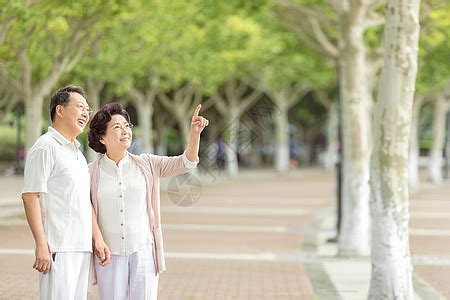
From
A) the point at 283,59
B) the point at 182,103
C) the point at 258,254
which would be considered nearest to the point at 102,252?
the point at 258,254

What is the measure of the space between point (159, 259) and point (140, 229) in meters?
0.23

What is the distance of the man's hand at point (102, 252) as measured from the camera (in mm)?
6100

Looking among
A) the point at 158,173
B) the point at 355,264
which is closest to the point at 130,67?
the point at 355,264

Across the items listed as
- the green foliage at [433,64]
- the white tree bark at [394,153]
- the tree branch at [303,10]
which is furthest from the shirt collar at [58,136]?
the green foliage at [433,64]

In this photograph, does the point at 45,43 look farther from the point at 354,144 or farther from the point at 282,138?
the point at 282,138

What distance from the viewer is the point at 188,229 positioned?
21.4 meters

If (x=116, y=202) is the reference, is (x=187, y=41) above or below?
above

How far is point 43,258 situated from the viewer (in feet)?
19.2

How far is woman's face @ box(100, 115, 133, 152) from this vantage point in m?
6.21

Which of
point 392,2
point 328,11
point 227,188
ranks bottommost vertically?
point 227,188

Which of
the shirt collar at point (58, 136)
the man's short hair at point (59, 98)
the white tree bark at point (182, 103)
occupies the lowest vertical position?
the shirt collar at point (58, 136)

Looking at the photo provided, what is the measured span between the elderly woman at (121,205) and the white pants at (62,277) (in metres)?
0.19

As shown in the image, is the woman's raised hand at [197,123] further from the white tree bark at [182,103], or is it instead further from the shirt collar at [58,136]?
the white tree bark at [182,103]

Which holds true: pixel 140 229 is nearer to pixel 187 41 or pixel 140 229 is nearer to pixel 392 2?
pixel 392 2
